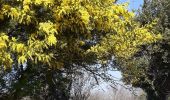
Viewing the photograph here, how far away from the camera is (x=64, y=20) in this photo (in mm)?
12906

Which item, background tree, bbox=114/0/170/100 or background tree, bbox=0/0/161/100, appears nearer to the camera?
background tree, bbox=0/0/161/100

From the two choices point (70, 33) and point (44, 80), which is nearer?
point (70, 33)

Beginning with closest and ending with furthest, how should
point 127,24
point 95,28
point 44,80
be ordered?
point 95,28 < point 127,24 < point 44,80

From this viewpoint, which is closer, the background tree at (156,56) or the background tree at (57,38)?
the background tree at (57,38)

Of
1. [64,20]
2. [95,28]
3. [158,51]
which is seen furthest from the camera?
[158,51]

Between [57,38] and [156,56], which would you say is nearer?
[57,38]

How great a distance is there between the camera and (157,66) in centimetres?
2594

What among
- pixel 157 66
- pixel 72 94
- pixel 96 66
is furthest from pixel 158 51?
pixel 96 66

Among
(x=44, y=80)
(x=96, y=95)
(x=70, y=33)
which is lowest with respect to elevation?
(x=96, y=95)

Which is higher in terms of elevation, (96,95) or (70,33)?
(70,33)

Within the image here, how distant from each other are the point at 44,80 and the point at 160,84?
35.5 ft

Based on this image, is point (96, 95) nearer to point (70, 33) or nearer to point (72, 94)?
point (72, 94)

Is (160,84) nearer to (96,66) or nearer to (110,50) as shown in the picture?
(96,66)

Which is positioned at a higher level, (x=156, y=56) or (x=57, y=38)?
(x=57, y=38)
